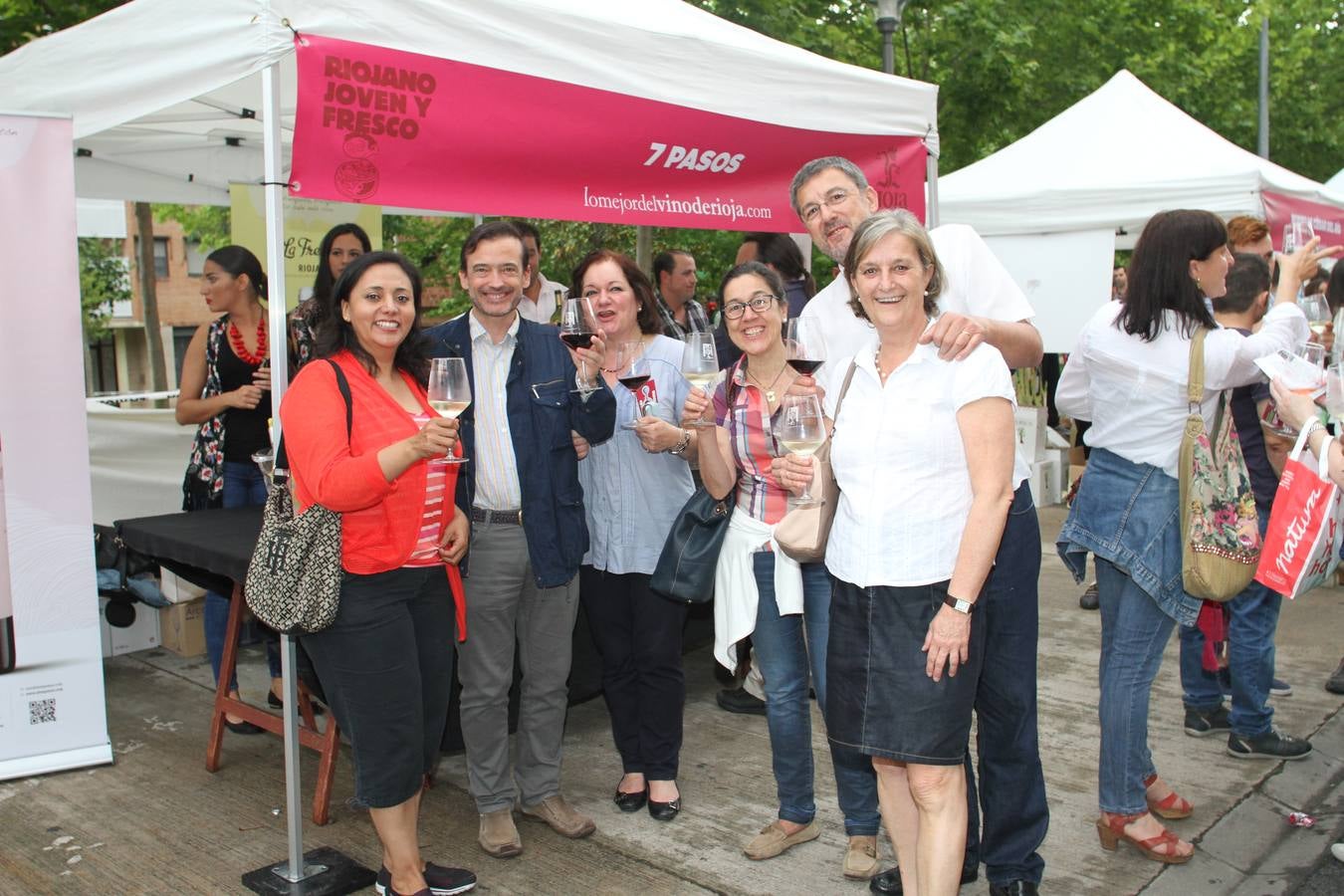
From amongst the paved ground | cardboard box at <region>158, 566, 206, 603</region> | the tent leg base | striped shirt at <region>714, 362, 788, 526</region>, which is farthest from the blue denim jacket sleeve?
cardboard box at <region>158, 566, 206, 603</region>

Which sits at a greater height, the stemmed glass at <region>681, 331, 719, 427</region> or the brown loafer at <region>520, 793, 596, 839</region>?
the stemmed glass at <region>681, 331, 719, 427</region>

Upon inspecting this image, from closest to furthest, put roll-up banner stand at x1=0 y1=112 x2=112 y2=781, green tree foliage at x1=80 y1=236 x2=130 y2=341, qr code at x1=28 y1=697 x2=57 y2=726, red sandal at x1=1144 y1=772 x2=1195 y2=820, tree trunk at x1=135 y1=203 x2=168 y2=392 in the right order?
red sandal at x1=1144 y1=772 x2=1195 y2=820
roll-up banner stand at x1=0 y1=112 x2=112 y2=781
qr code at x1=28 y1=697 x2=57 y2=726
tree trunk at x1=135 y1=203 x2=168 y2=392
green tree foliage at x1=80 y1=236 x2=130 y2=341

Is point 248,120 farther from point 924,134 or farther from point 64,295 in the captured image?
point 924,134

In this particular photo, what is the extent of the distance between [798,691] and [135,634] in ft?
13.4

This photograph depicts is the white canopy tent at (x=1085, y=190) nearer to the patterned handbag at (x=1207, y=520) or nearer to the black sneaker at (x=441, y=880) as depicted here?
the patterned handbag at (x=1207, y=520)

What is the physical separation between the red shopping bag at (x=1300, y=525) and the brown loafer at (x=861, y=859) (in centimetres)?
143

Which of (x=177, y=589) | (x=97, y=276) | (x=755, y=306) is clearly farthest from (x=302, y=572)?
(x=97, y=276)

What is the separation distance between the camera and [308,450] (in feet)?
9.61

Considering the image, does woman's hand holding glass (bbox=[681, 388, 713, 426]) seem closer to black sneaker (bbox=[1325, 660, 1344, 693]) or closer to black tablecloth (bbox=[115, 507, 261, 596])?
black tablecloth (bbox=[115, 507, 261, 596])

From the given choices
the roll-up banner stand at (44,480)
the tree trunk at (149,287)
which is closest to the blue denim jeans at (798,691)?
the roll-up banner stand at (44,480)

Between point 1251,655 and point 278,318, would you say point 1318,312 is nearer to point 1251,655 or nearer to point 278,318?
point 1251,655

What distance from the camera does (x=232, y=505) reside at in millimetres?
4992

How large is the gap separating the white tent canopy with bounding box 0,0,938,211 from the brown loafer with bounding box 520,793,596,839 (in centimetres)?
225

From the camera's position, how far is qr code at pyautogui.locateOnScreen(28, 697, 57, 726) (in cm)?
428
